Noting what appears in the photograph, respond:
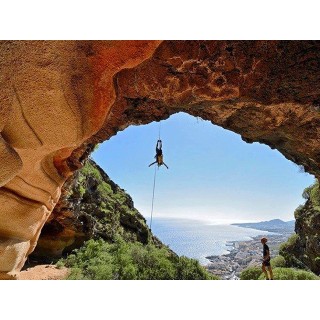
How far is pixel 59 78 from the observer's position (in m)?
3.05

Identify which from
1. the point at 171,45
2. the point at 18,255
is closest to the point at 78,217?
the point at 18,255

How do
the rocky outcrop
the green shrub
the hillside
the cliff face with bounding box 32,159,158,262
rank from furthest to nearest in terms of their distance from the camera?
the green shrub < the cliff face with bounding box 32,159,158,262 < the hillside < the rocky outcrop

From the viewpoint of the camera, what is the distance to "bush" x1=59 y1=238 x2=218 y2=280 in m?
10.1

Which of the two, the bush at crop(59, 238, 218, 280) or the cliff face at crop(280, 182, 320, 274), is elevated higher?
the cliff face at crop(280, 182, 320, 274)

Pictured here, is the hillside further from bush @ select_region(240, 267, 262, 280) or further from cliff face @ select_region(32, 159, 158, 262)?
bush @ select_region(240, 267, 262, 280)

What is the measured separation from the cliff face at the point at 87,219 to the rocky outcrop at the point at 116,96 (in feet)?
14.8

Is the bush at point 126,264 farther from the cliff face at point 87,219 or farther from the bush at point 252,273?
the bush at point 252,273

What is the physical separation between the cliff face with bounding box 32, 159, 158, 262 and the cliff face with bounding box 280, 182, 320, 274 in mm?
7634

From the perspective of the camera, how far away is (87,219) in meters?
12.5

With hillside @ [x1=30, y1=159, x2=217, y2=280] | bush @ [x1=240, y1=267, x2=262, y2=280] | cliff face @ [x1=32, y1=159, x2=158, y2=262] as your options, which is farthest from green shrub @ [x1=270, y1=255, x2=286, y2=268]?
cliff face @ [x1=32, y1=159, x2=158, y2=262]

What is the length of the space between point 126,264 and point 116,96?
827cm

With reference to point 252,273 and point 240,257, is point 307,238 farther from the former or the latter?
point 240,257

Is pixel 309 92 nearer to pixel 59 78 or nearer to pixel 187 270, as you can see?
pixel 59 78

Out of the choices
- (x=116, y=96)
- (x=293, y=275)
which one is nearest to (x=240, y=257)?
(x=293, y=275)
